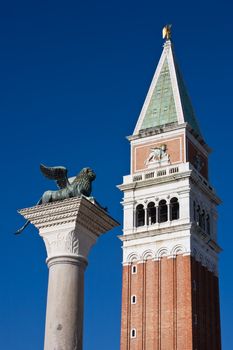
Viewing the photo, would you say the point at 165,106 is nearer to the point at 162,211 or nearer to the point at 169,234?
the point at 162,211

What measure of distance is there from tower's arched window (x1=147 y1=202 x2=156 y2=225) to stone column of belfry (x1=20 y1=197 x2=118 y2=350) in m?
45.2

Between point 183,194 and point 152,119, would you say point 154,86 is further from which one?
point 183,194

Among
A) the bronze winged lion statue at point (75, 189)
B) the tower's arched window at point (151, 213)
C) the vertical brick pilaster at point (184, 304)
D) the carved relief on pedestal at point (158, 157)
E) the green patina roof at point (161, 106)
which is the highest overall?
the green patina roof at point (161, 106)

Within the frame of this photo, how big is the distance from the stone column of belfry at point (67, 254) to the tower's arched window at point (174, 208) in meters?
44.4

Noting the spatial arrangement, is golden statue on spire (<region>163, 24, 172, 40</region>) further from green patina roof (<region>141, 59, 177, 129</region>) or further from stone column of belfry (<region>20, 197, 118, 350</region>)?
stone column of belfry (<region>20, 197, 118, 350</region>)

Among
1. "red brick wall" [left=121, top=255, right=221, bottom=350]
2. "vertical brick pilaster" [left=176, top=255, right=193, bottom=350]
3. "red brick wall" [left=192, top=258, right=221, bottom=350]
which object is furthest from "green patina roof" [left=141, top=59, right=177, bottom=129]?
"red brick wall" [left=192, top=258, right=221, bottom=350]

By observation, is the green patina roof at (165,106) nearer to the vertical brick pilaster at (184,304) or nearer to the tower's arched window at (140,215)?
the tower's arched window at (140,215)

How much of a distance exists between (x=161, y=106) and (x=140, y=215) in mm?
9002

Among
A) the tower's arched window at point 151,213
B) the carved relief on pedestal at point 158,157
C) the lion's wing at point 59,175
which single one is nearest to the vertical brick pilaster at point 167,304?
the tower's arched window at point 151,213

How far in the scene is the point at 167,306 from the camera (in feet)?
185

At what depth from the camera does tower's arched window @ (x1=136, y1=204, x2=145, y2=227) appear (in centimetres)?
6006

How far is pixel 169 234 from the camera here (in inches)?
2274

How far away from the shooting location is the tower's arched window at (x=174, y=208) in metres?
58.6

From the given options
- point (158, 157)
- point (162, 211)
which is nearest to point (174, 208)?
point (162, 211)
